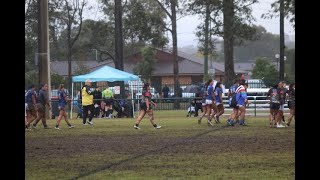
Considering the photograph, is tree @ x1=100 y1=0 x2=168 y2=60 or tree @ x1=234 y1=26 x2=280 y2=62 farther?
tree @ x1=234 y1=26 x2=280 y2=62

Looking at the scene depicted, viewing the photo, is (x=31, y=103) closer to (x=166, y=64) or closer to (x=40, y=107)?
(x=40, y=107)

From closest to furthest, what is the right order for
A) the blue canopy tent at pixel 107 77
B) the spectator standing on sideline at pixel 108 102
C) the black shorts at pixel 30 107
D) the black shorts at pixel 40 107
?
the black shorts at pixel 30 107 → the black shorts at pixel 40 107 → the spectator standing on sideline at pixel 108 102 → the blue canopy tent at pixel 107 77

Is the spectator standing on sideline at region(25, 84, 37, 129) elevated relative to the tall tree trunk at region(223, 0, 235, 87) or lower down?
lower down

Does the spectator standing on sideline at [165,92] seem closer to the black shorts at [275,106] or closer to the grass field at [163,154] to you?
the black shorts at [275,106]

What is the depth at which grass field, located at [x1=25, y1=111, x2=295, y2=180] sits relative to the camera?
1082 centimetres

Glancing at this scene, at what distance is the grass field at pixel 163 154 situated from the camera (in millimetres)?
10820

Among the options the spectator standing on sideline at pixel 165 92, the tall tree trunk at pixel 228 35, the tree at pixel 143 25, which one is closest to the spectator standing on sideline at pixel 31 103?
the spectator standing on sideline at pixel 165 92

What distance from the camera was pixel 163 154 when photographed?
13.8 metres

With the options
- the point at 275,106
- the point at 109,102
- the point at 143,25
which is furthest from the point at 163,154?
the point at 143,25

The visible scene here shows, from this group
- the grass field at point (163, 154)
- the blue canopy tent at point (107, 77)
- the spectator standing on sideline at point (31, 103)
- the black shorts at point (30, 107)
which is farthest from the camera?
the blue canopy tent at point (107, 77)

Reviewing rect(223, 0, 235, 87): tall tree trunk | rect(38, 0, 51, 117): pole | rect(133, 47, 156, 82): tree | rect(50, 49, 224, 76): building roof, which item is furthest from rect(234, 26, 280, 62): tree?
rect(38, 0, 51, 117): pole

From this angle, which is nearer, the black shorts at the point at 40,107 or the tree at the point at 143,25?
the black shorts at the point at 40,107

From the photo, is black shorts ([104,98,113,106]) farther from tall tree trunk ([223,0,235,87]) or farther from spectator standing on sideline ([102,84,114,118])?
tall tree trunk ([223,0,235,87])
